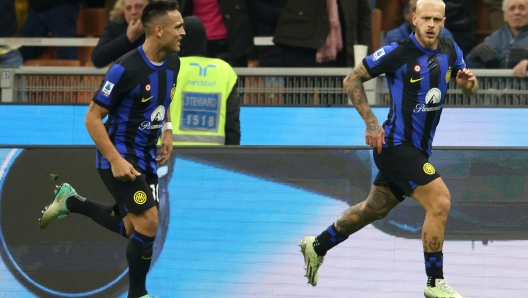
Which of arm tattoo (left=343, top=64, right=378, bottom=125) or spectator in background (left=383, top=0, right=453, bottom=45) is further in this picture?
spectator in background (left=383, top=0, right=453, bottom=45)

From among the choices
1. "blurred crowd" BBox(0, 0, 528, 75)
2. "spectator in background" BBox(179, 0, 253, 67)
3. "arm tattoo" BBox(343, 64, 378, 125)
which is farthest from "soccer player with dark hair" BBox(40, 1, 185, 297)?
"spectator in background" BBox(179, 0, 253, 67)

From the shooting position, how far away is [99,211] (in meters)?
7.00

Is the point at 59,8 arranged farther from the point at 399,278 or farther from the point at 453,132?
the point at 399,278

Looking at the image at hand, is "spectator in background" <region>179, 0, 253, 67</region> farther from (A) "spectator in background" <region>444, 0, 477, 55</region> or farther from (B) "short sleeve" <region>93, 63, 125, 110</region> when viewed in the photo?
(B) "short sleeve" <region>93, 63, 125, 110</region>

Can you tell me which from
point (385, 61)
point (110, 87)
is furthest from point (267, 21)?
point (110, 87)

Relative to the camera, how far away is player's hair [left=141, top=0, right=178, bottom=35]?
6.44 m

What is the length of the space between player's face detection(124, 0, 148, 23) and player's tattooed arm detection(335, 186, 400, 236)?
3282 millimetres

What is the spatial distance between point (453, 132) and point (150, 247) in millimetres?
3520

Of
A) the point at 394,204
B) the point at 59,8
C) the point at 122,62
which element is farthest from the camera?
the point at 59,8

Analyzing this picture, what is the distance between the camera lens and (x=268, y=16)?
32.9ft

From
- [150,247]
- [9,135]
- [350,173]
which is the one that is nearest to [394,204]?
[350,173]

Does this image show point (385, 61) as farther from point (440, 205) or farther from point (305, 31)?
point (305, 31)

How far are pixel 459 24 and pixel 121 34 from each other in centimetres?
331

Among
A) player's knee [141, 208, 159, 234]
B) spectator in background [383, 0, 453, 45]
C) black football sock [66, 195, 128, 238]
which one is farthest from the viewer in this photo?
spectator in background [383, 0, 453, 45]
